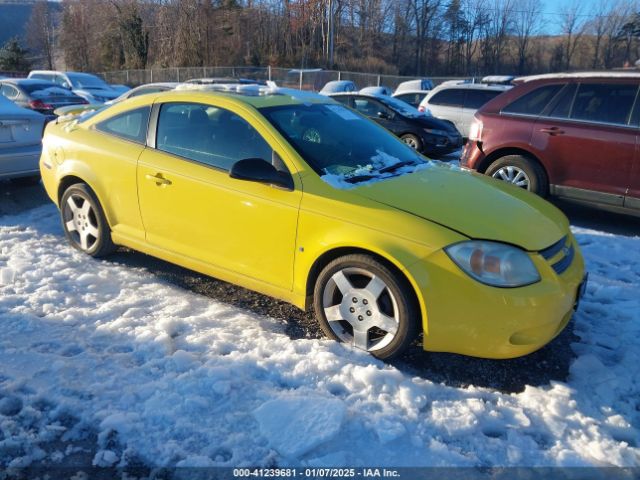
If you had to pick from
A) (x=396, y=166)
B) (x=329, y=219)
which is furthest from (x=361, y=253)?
(x=396, y=166)

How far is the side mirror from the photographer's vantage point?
3.39 meters

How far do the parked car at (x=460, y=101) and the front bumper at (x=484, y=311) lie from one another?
410 inches

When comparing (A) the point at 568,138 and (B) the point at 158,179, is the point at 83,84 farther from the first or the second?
(A) the point at 568,138

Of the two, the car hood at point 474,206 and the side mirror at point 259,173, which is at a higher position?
the side mirror at point 259,173

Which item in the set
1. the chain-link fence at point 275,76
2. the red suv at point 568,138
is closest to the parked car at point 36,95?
the red suv at point 568,138

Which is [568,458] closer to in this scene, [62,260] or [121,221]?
[121,221]

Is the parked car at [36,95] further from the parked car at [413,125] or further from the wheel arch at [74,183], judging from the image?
the wheel arch at [74,183]

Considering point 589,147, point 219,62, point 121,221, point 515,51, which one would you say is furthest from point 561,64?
point 121,221

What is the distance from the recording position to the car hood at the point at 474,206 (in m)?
3.08

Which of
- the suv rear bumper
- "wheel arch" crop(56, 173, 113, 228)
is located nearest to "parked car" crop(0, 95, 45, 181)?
"wheel arch" crop(56, 173, 113, 228)

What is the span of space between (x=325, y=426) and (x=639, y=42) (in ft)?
213

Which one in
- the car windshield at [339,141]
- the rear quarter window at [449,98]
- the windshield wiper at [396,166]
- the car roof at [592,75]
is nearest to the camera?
the car windshield at [339,141]

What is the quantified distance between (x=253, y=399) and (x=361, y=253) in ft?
3.42

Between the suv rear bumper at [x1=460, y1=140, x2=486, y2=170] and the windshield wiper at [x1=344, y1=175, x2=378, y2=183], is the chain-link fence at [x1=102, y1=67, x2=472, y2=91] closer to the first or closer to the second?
the suv rear bumper at [x1=460, y1=140, x2=486, y2=170]
